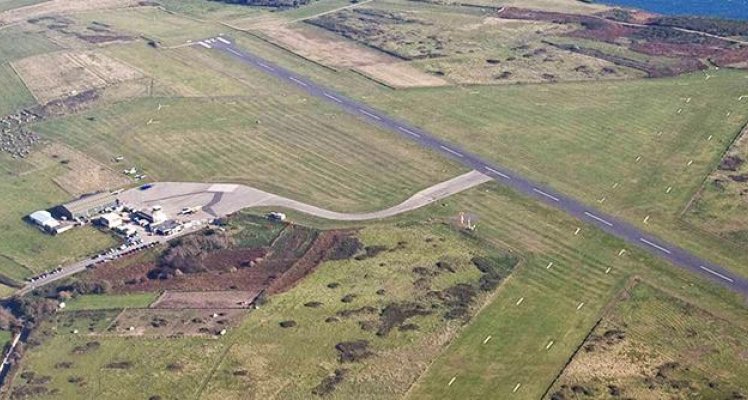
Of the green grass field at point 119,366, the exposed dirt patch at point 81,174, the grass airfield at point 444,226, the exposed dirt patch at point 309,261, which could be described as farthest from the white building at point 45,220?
the exposed dirt patch at point 309,261

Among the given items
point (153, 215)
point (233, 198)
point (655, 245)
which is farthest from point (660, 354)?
point (153, 215)

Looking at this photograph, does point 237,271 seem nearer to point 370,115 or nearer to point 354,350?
point 354,350

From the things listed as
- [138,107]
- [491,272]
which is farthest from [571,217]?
[138,107]

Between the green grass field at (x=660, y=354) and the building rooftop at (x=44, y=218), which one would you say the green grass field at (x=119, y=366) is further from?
the green grass field at (x=660, y=354)

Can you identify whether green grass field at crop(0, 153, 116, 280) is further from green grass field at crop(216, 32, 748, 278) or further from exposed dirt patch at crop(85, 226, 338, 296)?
green grass field at crop(216, 32, 748, 278)

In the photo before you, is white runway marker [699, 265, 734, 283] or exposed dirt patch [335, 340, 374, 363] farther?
white runway marker [699, 265, 734, 283]

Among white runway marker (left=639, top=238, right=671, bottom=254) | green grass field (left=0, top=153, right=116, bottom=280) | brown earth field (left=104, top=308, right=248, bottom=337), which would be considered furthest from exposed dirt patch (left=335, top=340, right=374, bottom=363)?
white runway marker (left=639, top=238, right=671, bottom=254)

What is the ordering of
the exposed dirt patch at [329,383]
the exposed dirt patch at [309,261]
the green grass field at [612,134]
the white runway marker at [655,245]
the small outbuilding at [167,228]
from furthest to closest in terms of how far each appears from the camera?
the green grass field at [612,134] < the small outbuilding at [167,228] < the white runway marker at [655,245] < the exposed dirt patch at [309,261] < the exposed dirt patch at [329,383]
